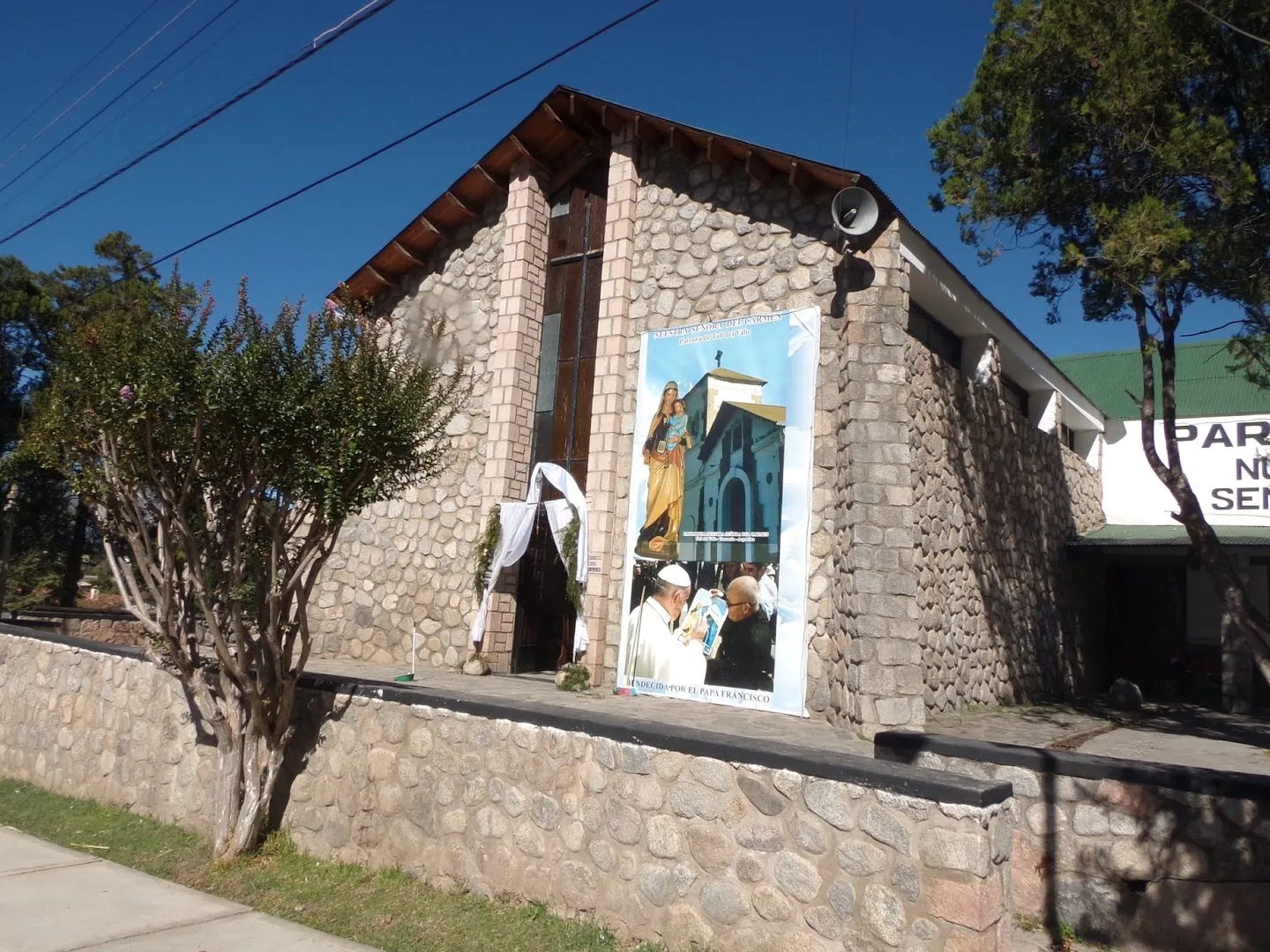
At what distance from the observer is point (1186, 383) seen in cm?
2039

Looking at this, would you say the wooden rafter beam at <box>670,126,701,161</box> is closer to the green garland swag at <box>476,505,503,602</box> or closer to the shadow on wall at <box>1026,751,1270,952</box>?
the green garland swag at <box>476,505,503,602</box>

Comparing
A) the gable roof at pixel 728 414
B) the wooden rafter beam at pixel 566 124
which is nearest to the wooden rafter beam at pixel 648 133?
the wooden rafter beam at pixel 566 124

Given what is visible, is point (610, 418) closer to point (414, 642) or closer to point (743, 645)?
point (743, 645)

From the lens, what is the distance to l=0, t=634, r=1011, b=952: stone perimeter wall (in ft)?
13.9

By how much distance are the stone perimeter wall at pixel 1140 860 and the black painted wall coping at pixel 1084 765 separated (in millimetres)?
31

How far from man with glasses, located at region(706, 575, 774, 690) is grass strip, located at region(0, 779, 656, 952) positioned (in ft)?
17.3

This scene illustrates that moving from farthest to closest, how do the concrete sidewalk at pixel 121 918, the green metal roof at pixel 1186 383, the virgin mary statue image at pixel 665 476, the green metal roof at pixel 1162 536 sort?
1. the green metal roof at pixel 1186 383
2. the green metal roof at pixel 1162 536
3. the virgin mary statue image at pixel 665 476
4. the concrete sidewalk at pixel 121 918

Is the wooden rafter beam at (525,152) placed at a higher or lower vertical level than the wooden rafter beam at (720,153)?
higher

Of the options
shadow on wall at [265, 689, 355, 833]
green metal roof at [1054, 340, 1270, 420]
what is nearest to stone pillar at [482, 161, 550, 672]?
shadow on wall at [265, 689, 355, 833]

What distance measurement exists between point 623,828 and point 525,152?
437 inches

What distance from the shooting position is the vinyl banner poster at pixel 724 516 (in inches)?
425

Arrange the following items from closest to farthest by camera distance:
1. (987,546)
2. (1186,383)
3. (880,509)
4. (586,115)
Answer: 1. (880,509)
2. (987,546)
3. (586,115)
4. (1186,383)

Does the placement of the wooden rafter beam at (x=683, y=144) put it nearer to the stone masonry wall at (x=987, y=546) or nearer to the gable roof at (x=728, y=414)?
the gable roof at (x=728, y=414)

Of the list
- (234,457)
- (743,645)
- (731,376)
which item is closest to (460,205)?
(731,376)
